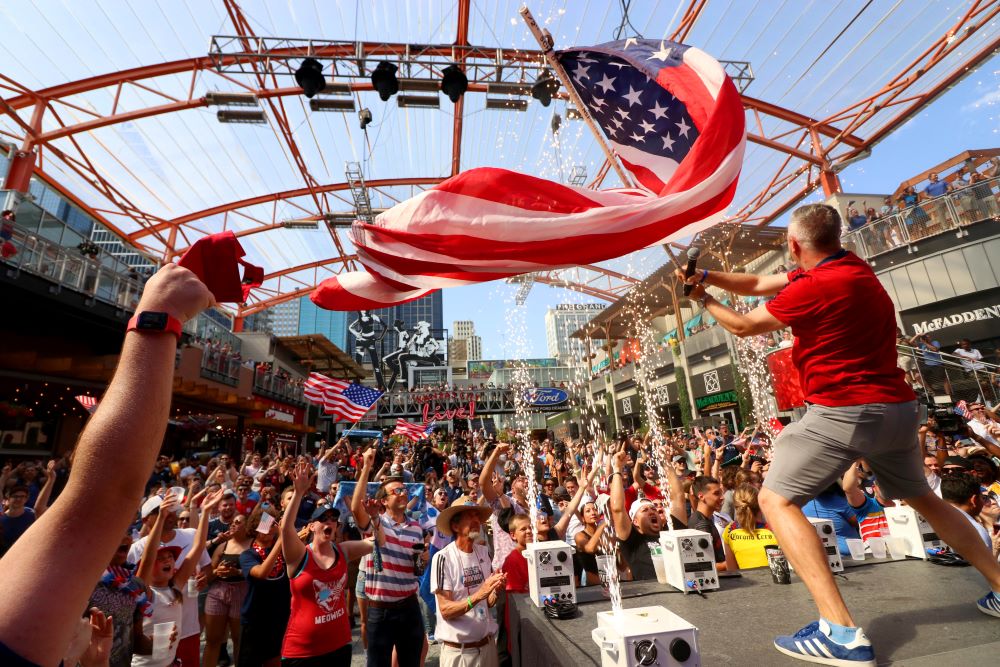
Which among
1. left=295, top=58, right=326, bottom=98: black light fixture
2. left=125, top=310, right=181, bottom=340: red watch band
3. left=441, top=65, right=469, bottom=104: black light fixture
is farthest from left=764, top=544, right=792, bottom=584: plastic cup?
left=295, top=58, right=326, bottom=98: black light fixture

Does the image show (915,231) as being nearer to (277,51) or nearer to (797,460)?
(797,460)

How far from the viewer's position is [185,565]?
4375 mm

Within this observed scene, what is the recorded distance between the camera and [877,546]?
3.98 meters

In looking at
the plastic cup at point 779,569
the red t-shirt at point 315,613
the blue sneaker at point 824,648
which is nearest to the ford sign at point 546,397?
the red t-shirt at point 315,613

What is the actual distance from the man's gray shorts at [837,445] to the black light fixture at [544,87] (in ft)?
42.5

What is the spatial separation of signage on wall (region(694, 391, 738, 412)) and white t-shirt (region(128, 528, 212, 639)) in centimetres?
2468

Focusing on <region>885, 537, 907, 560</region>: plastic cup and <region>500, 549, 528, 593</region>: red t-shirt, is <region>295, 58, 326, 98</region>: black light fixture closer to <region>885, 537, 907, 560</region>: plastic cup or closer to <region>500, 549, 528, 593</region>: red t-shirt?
<region>500, 549, 528, 593</region>: red t-shirt

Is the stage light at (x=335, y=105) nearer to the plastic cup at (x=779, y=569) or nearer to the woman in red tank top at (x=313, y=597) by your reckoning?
the woman in red tank top at (x=313, y=597)

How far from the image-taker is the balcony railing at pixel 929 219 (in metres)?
15.2

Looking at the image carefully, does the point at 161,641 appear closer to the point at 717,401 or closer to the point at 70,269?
the point at 70,269

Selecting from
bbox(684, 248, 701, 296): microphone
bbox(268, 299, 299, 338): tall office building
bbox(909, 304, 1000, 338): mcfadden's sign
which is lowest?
bbox(684, 248, 701, 296): microphone

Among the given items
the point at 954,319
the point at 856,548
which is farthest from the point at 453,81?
the point at 954,319

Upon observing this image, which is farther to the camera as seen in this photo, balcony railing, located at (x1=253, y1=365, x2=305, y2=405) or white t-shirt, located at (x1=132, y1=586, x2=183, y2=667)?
balcony railing, located at (x1=253, y1=365, x2=305, y2=405)

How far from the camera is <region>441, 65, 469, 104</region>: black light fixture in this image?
13.7m
